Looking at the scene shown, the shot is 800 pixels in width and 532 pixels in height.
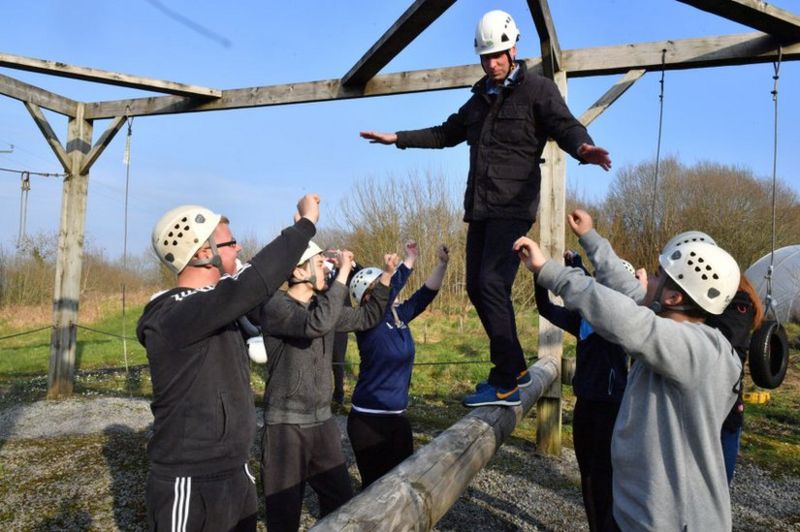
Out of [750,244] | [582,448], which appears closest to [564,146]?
[582,448]

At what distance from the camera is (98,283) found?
30.0m

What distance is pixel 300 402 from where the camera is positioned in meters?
3.25

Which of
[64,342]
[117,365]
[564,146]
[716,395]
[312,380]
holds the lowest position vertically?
[117,365]

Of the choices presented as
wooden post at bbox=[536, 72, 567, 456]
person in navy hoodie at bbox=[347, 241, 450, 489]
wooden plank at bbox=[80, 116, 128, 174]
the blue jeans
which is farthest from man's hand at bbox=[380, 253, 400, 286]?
wooden plank at bbox=[80, 116, 128, 174]

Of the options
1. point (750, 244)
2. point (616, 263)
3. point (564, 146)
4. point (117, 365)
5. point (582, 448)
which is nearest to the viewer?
point (616, 263)

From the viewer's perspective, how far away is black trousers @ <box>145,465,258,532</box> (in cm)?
220

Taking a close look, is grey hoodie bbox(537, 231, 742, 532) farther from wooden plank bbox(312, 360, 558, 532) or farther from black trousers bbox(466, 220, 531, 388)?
black trousers bbox(466, 220, 531, 388)

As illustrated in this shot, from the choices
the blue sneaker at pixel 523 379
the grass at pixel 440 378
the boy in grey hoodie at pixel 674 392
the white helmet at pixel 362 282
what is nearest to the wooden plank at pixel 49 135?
the grass at pixel 440 378

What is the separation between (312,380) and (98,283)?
30.3 m

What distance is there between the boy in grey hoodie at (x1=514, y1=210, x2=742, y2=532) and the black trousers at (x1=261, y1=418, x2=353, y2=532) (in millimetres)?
1592

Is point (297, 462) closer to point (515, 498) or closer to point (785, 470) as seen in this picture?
point (515, 498)

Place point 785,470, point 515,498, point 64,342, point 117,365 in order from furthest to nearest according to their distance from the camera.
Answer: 1. point 117,365
2. point 64,342
3. point 785,470
4. point 515,498

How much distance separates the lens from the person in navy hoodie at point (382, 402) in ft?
12.1

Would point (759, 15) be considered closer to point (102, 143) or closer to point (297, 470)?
point (297, 470)
